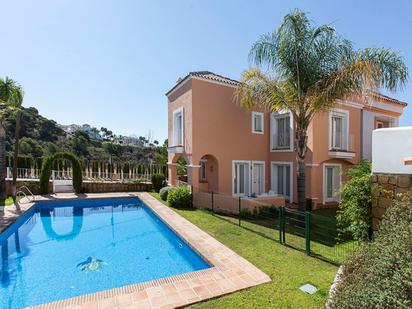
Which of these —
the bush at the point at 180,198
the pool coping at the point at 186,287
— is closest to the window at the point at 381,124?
the bush at the point at 180,198

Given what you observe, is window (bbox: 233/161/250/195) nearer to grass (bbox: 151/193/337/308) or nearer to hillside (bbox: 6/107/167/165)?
grass (bbox: 151/193/337/308)

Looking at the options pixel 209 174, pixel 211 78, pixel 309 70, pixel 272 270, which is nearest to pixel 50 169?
pixel 209 174

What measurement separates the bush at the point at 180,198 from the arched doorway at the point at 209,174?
2.59 meters

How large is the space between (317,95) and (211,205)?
9021 mm

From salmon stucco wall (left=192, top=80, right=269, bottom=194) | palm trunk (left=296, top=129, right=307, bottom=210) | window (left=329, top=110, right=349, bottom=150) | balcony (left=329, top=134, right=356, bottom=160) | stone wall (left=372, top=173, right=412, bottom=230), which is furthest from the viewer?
window (left=329, top=110, right=349, bottom=150)

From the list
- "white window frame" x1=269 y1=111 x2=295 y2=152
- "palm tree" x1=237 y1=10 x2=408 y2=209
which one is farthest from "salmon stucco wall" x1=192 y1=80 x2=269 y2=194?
"palm tree" x1=237 y1=10 x2=408 y2=209

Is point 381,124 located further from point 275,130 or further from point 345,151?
point 275,130

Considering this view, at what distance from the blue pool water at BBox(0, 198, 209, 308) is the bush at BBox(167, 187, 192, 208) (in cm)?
160

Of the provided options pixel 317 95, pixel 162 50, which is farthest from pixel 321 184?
pixel 162 50

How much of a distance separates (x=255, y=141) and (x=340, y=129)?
6438mm

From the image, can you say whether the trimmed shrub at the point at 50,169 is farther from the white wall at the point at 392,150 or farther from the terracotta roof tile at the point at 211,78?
the white wall at the point at 392,150

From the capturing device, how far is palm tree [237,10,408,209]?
11289 millimetres

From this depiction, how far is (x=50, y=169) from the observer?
67.1 feet

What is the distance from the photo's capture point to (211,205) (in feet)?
53.5
